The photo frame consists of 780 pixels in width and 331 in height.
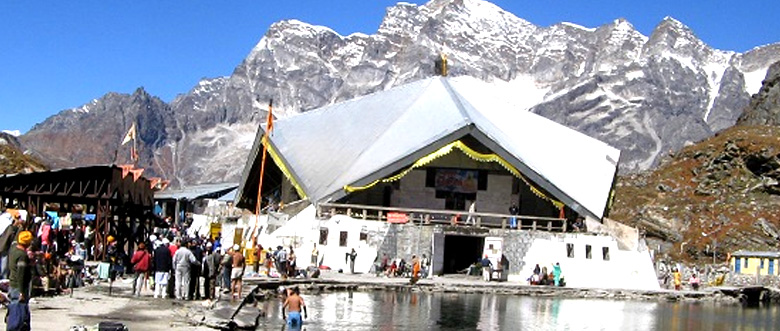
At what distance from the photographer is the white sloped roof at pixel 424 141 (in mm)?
52688

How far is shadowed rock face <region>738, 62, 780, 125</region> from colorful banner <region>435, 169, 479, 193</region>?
3874 inches

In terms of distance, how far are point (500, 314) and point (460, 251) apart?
19.5 metres

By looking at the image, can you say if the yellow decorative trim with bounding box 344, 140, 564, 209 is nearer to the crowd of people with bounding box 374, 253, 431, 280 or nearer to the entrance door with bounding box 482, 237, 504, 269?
the entrance door with bounding box 482, 237, 504, 269

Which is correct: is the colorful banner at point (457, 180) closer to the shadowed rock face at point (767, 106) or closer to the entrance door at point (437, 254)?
the entrance door at point (437, 254)

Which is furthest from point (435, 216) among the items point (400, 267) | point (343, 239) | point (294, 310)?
point (294, 310)

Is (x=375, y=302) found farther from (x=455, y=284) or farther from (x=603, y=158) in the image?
(x=603, y=158)

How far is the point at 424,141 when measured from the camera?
53.4 m

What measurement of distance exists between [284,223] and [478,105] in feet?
59.9

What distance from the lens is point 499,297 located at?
1597 inches

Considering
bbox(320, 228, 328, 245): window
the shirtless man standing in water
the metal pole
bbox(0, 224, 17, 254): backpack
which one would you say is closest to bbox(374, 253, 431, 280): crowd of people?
bbox(320, 228, 328, 245): window

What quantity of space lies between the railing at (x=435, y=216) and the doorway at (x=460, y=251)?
86 centimetres

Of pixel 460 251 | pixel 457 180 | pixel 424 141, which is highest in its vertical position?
pixel 424 141

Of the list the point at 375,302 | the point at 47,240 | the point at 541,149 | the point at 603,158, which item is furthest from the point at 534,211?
the point at 47,240

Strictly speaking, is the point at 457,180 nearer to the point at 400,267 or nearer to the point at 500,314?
the point at 400,267
